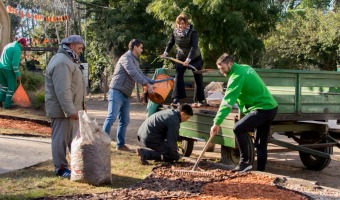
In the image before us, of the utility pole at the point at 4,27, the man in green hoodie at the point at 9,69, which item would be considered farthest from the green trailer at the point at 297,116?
the utility pole at the point at 4,27

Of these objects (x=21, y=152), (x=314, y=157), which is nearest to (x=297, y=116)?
(x=314, y=157)

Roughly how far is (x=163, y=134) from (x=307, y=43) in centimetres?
2040

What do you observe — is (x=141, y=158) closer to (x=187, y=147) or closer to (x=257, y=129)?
(x=257, y=129)

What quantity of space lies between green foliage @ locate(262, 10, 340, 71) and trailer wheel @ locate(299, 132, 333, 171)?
52.1 ft

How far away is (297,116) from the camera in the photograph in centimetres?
752

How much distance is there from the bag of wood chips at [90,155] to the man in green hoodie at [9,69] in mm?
6399

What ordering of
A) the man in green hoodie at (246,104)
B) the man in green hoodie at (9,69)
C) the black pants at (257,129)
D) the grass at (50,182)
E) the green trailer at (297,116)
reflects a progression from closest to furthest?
the grass at (50,182)
the man in green hoodie at (246,104)
the black pants at (257,129)
the green trailer at (297,116)
the man in green hoodie at (9,69)

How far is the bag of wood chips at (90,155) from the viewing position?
5727 millimetres

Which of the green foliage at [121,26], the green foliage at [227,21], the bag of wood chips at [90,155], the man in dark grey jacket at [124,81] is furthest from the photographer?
the green foliage at [121,26]

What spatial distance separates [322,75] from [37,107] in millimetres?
7394

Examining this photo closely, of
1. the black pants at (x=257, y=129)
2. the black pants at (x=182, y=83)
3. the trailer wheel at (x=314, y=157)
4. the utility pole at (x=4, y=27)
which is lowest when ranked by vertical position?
the trailer wheel at (x=314, y=157)

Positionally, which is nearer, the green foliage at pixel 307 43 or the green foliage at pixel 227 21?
the green foliage at pixel 227 21

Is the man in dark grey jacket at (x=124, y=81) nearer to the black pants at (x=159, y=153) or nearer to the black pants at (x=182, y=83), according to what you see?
the black pants at (x=182, y=83)

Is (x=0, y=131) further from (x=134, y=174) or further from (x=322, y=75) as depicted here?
(x=322, y=75)
